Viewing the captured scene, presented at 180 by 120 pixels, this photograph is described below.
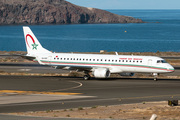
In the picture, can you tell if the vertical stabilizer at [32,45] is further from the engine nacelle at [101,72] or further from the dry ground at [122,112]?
the dry ground at [122,112]

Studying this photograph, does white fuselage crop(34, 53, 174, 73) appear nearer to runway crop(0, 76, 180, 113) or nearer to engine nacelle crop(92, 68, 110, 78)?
engine nacelle crop(92, 68, 110, 78)

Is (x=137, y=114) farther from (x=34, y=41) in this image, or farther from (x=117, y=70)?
(x=34, y=41)

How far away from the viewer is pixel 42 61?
5081 cm

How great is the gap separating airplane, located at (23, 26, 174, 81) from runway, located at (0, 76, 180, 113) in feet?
10.6

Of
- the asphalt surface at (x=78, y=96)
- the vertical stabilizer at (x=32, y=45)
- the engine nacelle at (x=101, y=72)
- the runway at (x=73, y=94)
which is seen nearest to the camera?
the asphalt surface at (x=78, y=96)

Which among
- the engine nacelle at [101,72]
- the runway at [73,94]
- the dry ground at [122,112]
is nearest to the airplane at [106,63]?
the engine nacelle at [101,72]

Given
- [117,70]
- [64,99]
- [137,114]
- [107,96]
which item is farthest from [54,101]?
[117,70]

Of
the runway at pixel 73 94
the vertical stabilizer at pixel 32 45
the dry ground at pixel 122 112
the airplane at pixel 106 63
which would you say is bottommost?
the runway at pixel 73 94

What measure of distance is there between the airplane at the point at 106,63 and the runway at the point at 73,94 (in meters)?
3.25

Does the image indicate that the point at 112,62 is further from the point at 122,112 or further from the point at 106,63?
the point at 122,112

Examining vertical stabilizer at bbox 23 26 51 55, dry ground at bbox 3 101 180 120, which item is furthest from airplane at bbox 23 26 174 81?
dry ground at bbox 3 101 180 120

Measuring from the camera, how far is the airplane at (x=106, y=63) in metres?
46.2

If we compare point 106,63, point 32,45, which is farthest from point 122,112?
point 32,45

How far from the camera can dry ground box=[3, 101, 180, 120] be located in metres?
22.9
